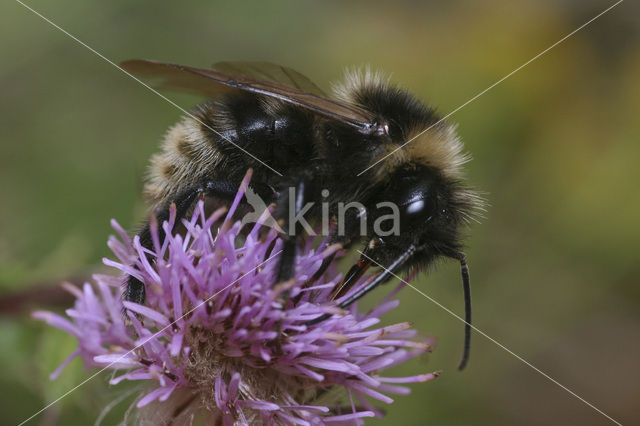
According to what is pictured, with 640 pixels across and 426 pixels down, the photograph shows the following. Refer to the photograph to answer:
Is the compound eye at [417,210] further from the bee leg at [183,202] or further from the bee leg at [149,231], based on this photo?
the bee leg at [149,231]

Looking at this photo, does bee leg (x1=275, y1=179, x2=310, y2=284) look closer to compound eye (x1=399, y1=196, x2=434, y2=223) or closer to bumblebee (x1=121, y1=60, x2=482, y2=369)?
bumblebee (x1=121, y1=60, x2=482, y2=369)

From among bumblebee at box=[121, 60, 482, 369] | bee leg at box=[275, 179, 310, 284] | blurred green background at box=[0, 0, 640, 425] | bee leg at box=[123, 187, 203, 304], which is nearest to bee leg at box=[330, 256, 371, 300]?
bumblebee at box=[121, 60, 482, 369]

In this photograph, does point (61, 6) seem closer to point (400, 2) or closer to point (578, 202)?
point (400, 2)

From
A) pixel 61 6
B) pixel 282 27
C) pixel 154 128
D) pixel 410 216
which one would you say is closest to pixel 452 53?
pixel 282 27

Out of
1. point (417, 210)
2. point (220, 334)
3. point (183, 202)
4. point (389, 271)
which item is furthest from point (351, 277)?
point (183, 202)

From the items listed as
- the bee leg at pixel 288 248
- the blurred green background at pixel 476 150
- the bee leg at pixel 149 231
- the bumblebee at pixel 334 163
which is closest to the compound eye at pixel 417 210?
the bumblebee at pixel 334 163
